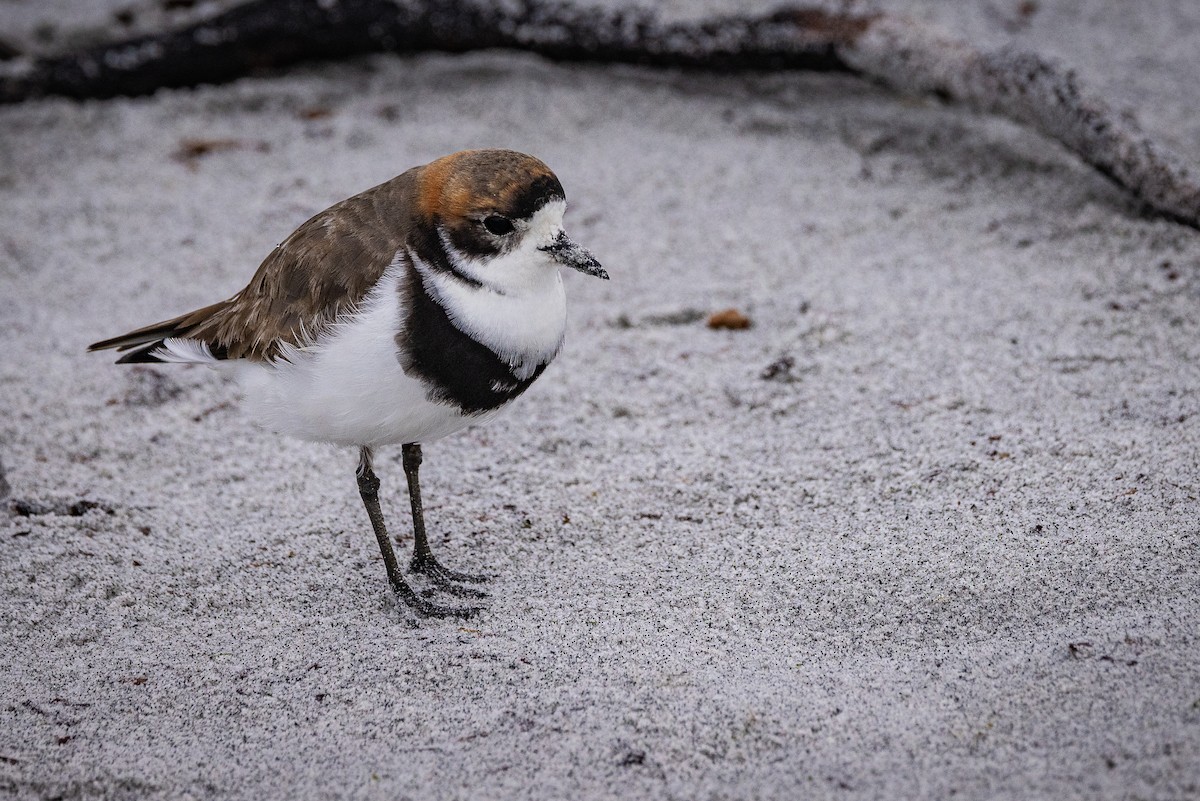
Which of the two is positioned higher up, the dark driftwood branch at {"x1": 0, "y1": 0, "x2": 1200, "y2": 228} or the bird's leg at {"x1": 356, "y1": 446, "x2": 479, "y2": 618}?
the dark driftwood branch at {"x1": 0, "y1": 0, "x2": 1200, "y2": 228}

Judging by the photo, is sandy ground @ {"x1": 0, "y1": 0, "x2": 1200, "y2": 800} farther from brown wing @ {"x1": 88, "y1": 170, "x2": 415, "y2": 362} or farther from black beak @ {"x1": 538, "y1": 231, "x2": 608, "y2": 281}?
black beak @ {"x1": 538, "y1": 231, "x2": 608, "y2": 281}

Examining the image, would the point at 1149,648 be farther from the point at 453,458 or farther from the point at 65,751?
the point at 65,751

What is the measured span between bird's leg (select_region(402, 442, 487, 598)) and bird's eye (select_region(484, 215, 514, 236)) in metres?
0.82

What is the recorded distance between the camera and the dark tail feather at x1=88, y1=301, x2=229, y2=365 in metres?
3.70

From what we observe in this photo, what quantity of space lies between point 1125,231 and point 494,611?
136 inches

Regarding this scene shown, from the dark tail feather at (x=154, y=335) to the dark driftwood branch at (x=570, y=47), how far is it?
3.33 m

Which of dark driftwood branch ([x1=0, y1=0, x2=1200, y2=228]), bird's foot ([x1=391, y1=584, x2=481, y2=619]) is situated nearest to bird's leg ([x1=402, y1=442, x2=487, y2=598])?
bird's foot ([x1=391, y1=584, x2=481, y2=619])

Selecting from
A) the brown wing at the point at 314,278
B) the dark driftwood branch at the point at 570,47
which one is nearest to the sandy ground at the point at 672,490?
the dark driftwood branch at the point at 570,47

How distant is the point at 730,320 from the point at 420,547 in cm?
184

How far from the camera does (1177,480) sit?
11.4ft

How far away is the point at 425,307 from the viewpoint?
Answer: 3088 mm

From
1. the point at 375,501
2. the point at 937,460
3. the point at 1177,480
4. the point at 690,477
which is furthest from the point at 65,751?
the point at 1177,480

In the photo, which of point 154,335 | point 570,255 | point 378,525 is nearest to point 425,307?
point 570,255

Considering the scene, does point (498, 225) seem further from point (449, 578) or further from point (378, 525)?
point (449, 578)
